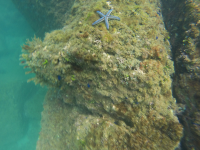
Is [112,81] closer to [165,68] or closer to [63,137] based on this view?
[165,68]

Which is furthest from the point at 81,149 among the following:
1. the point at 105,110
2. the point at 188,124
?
the point at 188,124

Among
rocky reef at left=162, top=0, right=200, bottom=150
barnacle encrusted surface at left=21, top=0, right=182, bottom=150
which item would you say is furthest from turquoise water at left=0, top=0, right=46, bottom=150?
rocky reef at left=162, top=0, right=200, bottom=150

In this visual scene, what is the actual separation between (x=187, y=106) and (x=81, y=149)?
4464 mm

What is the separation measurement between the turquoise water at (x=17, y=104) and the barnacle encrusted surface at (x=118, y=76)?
11971mm

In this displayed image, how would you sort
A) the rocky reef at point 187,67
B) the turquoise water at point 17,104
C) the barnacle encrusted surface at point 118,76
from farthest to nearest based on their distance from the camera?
the turquoise water at point 17,104
the rocky reef at point 187,67
the barnacle encrusted surface at point 118,76

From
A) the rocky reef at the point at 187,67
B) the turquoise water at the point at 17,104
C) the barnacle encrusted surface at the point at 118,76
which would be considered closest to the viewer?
the barnacle encrusted surface at the point at 118,76

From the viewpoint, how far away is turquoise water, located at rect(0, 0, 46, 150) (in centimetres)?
1393

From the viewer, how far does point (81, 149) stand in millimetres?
4160

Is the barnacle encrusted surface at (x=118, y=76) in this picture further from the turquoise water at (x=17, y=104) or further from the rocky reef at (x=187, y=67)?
the turquoise water at (x=17, y=104)

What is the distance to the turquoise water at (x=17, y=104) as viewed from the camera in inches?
548

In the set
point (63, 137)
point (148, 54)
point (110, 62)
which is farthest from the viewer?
point (63, 137)

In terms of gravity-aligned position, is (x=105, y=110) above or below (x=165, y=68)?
below

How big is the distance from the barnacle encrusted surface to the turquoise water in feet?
39.3

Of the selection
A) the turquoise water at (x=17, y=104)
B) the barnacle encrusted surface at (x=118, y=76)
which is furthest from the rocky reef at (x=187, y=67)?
the turquoise water at (x=17, y=104)
